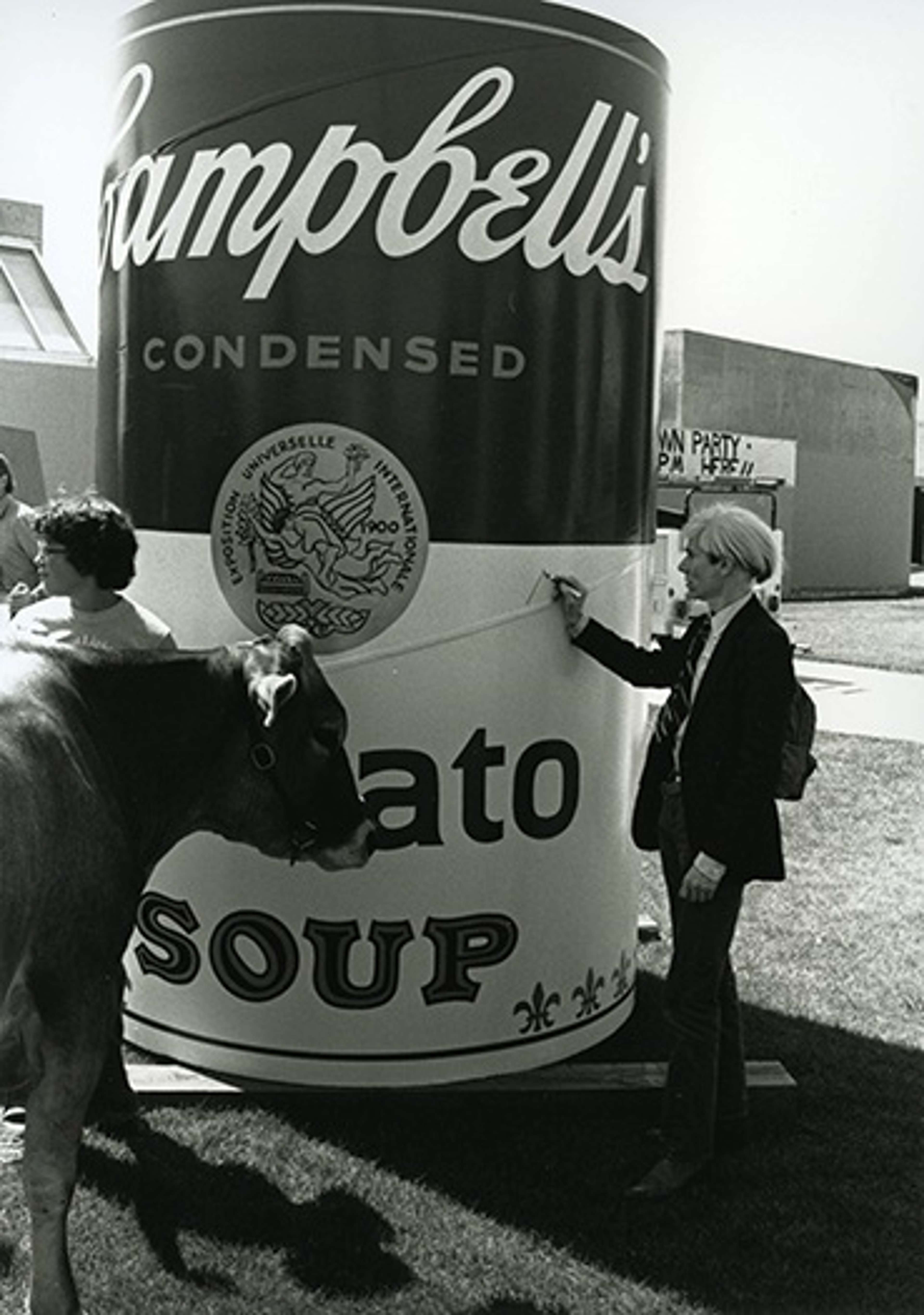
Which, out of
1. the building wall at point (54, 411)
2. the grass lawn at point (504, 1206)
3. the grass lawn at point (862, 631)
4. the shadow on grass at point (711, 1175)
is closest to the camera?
the grass lawn at point (504, 1206)

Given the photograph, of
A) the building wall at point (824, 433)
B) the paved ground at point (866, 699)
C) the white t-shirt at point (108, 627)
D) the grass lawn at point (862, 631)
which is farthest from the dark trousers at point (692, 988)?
the building wall at point (824, 433)

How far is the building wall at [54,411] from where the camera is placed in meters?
19.6

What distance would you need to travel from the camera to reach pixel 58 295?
23.4 meters

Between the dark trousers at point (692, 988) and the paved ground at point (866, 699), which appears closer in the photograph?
the dark trousers at point (692, 988)

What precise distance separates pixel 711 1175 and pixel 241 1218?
1431mm

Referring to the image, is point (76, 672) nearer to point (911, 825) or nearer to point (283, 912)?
point (283, 912)

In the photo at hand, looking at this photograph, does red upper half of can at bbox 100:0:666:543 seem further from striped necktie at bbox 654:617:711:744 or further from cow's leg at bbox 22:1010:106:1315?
cow's leg at bbox 22:1010:106:1315

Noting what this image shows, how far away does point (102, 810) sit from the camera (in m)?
3.40

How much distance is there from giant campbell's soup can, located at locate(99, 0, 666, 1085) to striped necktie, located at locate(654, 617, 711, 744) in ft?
1.77

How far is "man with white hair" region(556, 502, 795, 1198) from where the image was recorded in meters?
4.27

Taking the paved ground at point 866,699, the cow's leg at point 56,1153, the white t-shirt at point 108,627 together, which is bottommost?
the paved ground at point 866,699

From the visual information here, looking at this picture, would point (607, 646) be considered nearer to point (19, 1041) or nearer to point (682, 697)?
point (682, 697)

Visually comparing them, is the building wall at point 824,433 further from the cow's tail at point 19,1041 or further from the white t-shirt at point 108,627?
the cow's tail at point 19,1041

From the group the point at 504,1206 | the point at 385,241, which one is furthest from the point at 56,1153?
the point at 385,241
